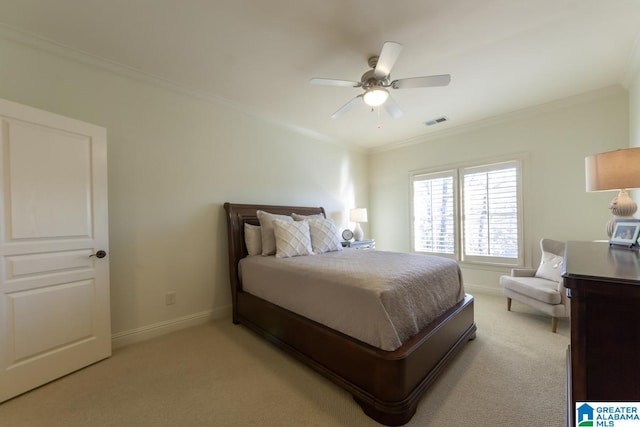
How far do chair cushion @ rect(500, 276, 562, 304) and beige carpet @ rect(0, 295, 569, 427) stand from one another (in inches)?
14.5

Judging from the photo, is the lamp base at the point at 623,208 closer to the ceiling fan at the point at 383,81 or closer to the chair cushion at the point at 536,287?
the chair cushion at the point at 536,287

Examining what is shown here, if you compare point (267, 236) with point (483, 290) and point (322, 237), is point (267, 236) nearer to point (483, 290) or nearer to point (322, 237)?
point (322, 237)

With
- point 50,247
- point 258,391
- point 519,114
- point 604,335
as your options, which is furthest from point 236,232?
point 519,114

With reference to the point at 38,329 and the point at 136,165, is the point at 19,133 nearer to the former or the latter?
the point at 136,165

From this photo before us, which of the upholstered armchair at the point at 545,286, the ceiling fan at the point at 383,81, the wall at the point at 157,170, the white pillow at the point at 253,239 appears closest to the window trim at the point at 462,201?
the upholstered armchair at the point at 545,286

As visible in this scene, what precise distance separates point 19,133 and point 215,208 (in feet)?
5.32

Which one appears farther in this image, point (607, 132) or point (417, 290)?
point (607, 132)

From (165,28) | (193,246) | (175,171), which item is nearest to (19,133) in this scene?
(175,171)

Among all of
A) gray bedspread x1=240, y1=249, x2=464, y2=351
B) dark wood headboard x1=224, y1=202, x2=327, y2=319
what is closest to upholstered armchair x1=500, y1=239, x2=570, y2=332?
gray bedspread x1=240, y1=249, x2=464, y2=351

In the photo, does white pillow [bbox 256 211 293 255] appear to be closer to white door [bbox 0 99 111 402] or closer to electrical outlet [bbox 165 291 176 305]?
electrical outlet [bbox 165 291 176 305]

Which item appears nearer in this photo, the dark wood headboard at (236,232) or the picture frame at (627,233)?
the picture frame at (627,233)

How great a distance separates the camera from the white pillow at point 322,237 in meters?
3.10

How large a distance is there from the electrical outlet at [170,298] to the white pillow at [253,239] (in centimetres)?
90

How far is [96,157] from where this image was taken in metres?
2.10
